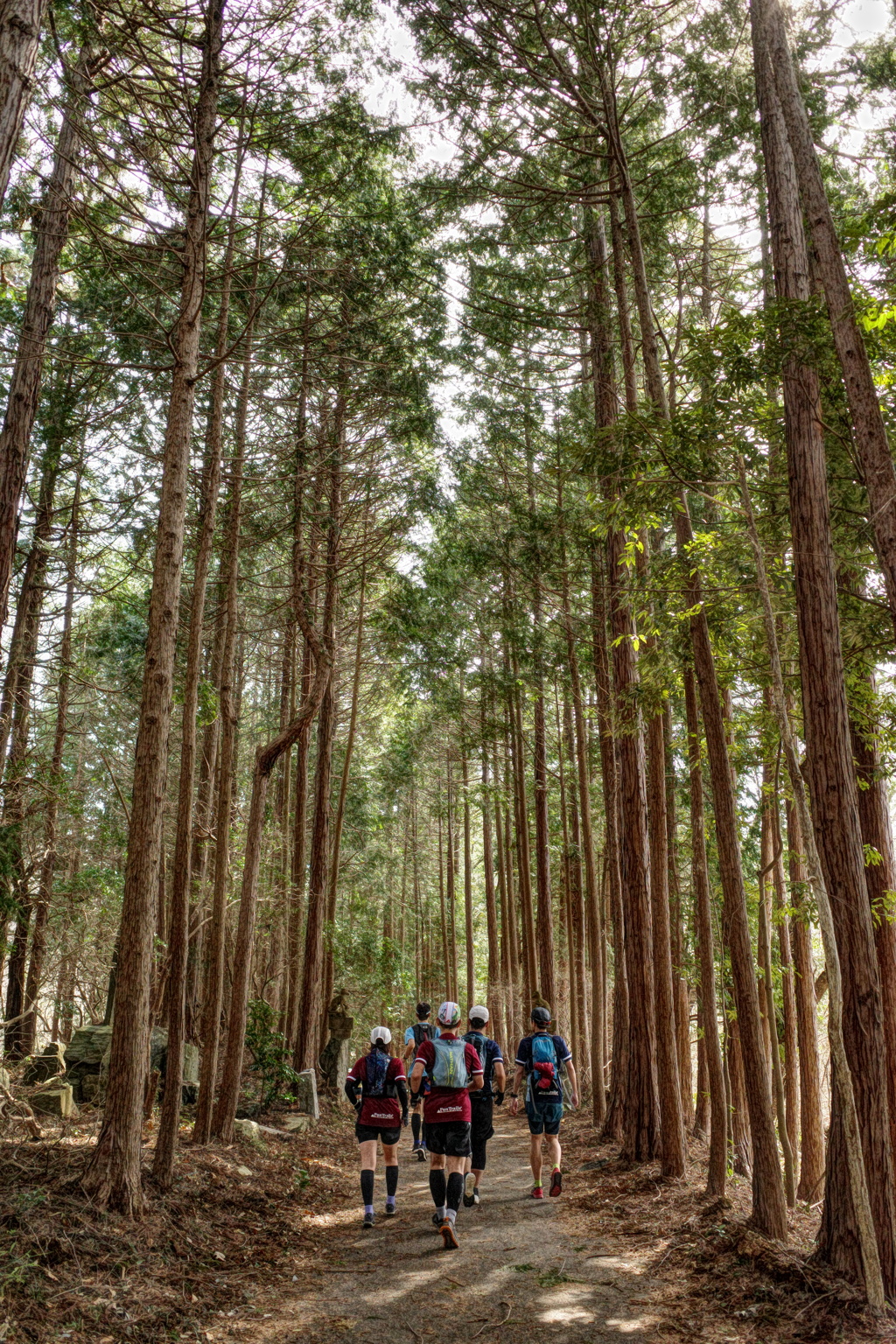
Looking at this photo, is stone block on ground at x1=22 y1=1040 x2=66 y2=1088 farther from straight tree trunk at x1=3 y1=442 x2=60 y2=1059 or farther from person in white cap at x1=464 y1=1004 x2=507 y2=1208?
person in white cap at x1=464 y1=1004 x2=507 y2=1208

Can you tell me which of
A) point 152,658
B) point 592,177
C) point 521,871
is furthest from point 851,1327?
point 521,871

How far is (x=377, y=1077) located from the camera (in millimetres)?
7895

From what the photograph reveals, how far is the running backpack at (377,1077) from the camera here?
25.8ft

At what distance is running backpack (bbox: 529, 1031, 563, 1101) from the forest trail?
1.04 meters

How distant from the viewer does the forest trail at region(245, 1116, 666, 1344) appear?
4.98 m

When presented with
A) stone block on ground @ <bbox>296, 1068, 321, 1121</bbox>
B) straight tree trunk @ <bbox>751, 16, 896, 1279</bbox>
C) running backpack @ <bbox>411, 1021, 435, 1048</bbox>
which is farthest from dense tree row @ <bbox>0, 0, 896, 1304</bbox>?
running backpack @ <bbox>411, 1021, 435, 1048</bbox>

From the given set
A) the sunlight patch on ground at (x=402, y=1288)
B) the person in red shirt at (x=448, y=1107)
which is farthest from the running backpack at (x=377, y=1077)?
the sunlight patch on ground at (x=402, y=1288)

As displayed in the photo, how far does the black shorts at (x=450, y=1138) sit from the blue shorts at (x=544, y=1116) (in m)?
1.36

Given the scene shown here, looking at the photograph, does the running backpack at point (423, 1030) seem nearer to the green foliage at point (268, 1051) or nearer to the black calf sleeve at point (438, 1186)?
the green foliage at point (268, 1051)

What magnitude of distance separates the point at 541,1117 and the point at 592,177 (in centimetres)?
1080

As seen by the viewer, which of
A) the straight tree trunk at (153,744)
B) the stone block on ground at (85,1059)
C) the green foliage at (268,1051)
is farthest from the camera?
the green foliage at (268,1051)

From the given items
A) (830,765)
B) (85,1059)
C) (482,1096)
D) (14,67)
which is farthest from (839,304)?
(85,1059)

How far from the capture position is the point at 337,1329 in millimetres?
5023

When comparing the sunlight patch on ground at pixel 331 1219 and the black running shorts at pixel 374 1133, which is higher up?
the black running shorts at pixel 374 1133
